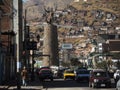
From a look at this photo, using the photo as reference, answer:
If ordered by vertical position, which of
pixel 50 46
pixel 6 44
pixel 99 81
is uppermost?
pixel 6 44

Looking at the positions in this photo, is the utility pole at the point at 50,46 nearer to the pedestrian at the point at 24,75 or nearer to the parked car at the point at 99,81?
the pedestrian at the point at 24,75

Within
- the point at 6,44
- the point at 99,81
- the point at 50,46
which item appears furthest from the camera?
the point at 50,46

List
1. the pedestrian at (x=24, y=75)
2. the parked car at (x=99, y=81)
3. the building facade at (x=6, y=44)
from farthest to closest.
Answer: the building facade at (x=6, y=44) → the pedestrian at (x=24, y=75) → the parked car at (x=99, y=81)

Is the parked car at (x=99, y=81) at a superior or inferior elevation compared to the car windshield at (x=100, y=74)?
inferior

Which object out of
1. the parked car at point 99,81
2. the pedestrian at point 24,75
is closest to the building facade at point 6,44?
the pedestrian at point 24,75

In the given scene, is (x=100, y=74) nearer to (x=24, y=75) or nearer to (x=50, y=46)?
(x=24, y=75)

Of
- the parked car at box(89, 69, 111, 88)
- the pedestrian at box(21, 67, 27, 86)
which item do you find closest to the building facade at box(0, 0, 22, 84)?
the pedestrian at box(21, 67, 27, 86)

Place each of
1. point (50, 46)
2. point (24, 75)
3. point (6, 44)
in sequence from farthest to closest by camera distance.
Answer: point (50, 46), point (6, 44), point (24, 75)

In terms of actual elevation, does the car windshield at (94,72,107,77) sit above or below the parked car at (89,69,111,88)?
above

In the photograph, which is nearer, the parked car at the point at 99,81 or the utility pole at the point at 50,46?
the parked car at the point at 99,81

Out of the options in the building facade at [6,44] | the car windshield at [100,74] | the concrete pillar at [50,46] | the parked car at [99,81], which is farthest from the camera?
the concrete pillar at [50,46]

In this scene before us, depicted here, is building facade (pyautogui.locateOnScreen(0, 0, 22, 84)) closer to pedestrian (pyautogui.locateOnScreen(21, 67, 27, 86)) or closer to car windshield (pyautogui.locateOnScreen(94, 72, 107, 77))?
pedestrian (pyautogui.locateOnScreen(21, 67, 27, 86))

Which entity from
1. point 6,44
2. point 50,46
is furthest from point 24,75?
point 50,46

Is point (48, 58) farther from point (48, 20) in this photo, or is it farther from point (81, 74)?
point (81, 74)
